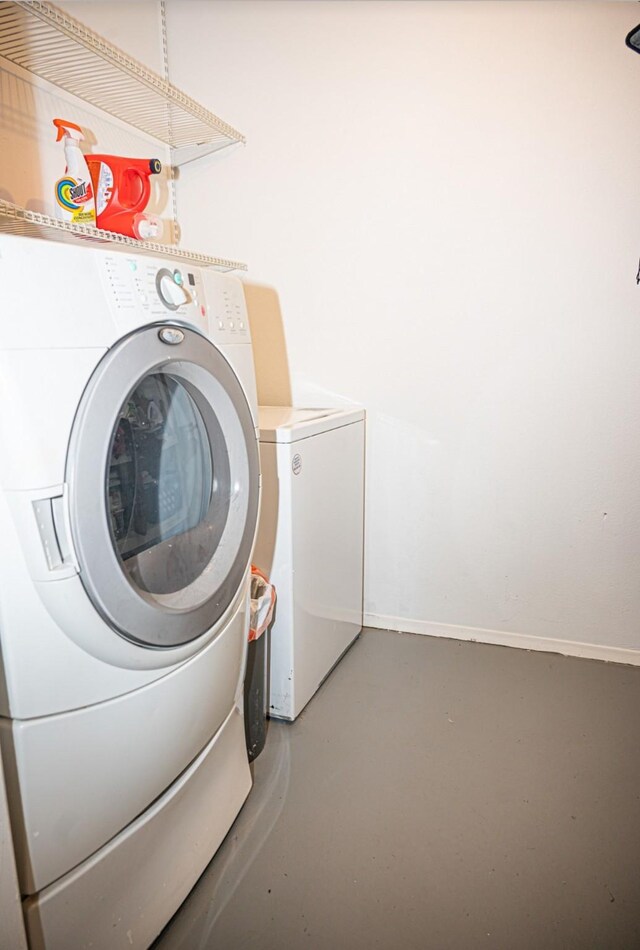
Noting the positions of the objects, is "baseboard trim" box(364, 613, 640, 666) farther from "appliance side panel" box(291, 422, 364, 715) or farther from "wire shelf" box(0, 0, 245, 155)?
"wire shelf" box(0, 0, 245, 155)

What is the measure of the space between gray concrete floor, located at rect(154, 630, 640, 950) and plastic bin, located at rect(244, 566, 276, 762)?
0.09 meters

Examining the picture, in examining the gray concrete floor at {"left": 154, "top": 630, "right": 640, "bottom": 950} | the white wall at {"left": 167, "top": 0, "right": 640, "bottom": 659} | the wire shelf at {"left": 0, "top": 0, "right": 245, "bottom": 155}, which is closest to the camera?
the gray concrete floor at {"left": 154, "top": 630, "right": 640, "bottom": 950}

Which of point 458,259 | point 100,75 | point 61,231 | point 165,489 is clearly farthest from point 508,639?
point 100,75

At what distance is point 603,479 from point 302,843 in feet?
4.46

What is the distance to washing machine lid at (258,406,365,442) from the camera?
4.39ft

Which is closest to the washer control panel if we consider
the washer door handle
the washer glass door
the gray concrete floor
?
the washer glass door

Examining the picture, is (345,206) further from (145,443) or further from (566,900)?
(566,900)

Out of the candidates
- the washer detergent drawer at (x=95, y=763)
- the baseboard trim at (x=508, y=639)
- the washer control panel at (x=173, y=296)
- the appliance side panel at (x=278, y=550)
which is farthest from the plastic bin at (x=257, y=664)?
the baseboard trim at (x=508, y=639)

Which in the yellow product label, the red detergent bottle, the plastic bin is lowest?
the plastic bin

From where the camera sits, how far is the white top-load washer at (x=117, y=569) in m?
0.66

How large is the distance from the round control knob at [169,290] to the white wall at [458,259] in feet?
3.62

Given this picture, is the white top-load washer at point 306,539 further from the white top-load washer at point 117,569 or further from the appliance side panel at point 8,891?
the appliance side panel at point 8,891

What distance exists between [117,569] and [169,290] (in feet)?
1.40

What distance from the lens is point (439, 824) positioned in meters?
1.19
